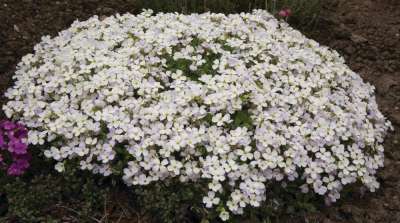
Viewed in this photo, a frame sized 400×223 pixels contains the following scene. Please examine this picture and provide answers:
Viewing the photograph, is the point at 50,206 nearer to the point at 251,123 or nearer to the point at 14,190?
the point at 14,190

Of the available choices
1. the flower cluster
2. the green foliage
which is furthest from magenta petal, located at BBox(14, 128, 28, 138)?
the green foliage

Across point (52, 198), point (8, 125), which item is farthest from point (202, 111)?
point (8, 125)

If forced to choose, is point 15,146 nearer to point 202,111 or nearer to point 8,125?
point 8,125

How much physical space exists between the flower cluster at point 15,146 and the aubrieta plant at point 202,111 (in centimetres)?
8

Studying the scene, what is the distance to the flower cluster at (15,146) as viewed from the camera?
3518 mm

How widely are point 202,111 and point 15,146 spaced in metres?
1.27

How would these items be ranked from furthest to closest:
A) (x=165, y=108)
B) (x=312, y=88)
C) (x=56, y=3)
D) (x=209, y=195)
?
(x=56, y=3) < (x=312, y=88) < (x=165, y=108) < (x=209, y=195)

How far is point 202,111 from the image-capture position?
11.4ft

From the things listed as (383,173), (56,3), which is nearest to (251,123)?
(383,173)

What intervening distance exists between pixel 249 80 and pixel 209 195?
94 cm

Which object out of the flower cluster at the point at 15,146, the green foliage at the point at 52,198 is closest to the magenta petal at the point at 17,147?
the flower cluster at the point at 15,146

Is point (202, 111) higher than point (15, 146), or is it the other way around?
point (202, 111)

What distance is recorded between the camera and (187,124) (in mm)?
3500

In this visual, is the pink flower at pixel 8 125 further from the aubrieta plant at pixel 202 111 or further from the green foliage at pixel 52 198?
the green foliage at pixel 52 198
